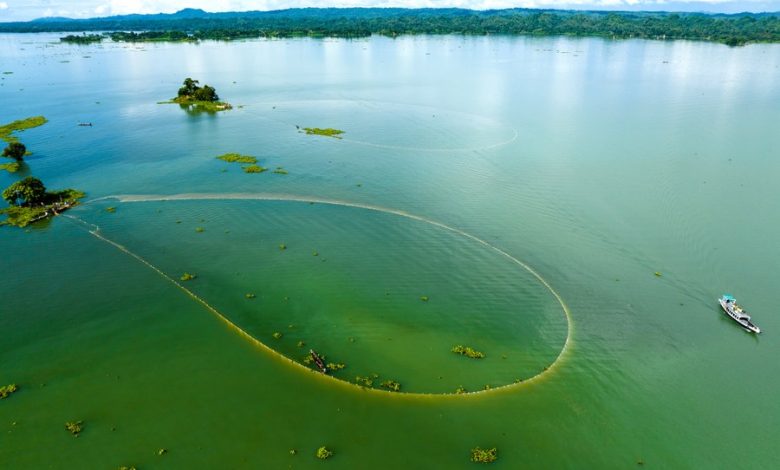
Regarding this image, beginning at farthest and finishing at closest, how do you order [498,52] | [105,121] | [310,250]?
[498,52], [105,121], [310,250]

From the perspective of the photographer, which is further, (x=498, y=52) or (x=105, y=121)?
(x=498, y=52)

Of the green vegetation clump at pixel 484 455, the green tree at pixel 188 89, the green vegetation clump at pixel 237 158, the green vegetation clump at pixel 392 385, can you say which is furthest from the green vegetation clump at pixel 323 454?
the green tree at pixel 188 89

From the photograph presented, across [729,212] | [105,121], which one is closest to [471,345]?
[729,212]

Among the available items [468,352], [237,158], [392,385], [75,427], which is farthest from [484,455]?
[237,158]

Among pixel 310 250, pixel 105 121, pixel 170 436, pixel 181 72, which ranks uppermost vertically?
pixel 181 72

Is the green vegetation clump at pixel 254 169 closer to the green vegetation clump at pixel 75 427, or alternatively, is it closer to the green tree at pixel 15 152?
the green tree at pixel 15 152

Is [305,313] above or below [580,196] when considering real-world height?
below

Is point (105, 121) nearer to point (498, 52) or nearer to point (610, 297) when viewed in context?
point (610, 297)

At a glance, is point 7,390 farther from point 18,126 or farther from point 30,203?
point 18,126
